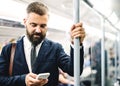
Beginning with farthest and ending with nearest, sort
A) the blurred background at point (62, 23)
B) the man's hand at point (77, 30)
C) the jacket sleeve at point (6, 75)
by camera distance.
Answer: the blurred background at point (62, 23), the jacket sleeve at point (6, 75), the man's hand at point (77, 30)

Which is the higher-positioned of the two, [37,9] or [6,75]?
[37,9]

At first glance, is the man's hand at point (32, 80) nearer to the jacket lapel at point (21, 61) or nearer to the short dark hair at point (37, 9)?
the jacket lapel at point (21, 61)

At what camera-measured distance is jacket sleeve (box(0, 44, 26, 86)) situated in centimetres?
203

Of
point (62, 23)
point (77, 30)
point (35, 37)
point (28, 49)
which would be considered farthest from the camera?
point (62, 23)

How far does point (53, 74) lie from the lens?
2.26 m

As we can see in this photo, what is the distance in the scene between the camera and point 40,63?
218cm

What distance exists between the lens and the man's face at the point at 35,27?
2.11 meters

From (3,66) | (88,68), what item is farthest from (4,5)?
(88,68)

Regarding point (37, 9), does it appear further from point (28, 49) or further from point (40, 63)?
point (40, 63)

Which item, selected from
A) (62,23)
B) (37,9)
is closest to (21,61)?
(37,9)

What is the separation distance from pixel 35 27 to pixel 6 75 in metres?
0.46

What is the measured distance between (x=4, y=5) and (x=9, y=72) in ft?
2.47

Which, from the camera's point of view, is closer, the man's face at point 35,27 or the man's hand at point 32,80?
the man's hand at point 32,80

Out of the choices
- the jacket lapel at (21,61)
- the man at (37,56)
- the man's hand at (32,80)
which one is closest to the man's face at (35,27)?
the man at (37,56)
